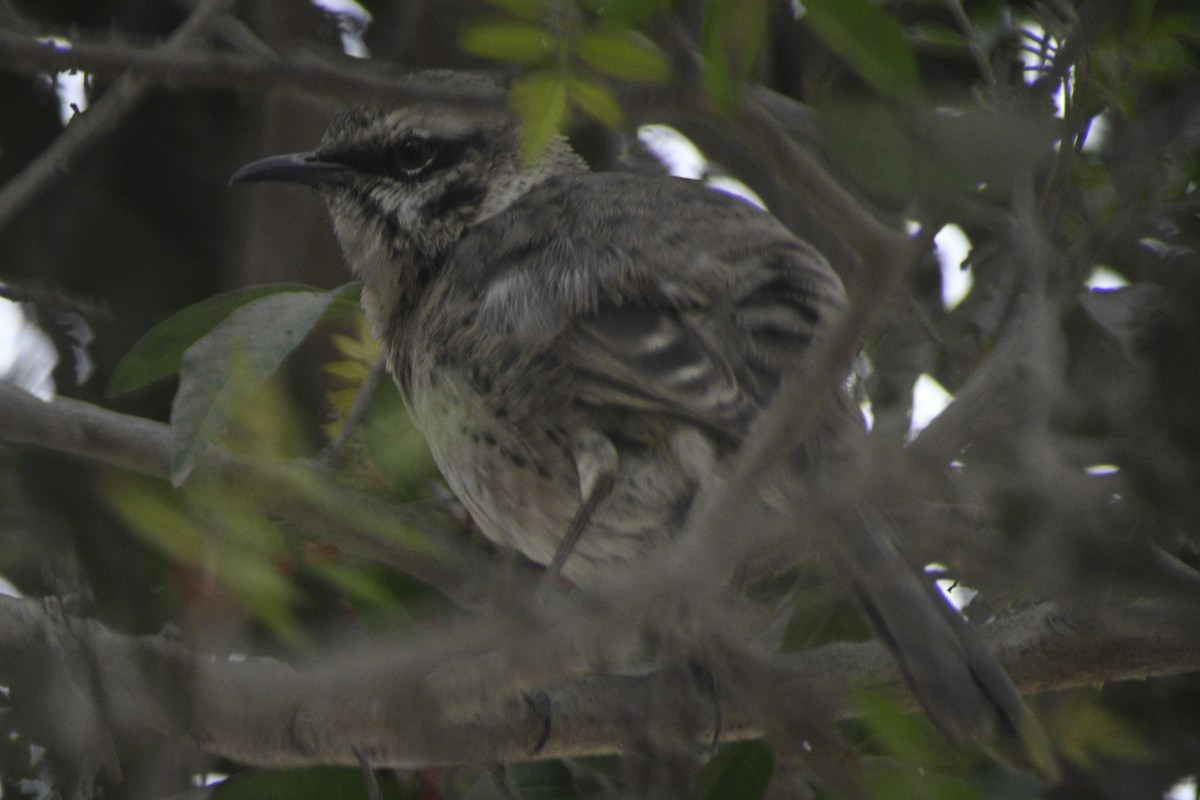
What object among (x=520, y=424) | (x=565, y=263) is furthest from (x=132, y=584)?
(x=565, y=263)

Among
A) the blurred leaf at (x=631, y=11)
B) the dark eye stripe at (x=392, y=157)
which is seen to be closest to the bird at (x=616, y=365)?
the dark eye stripe at (x=392, y=157)

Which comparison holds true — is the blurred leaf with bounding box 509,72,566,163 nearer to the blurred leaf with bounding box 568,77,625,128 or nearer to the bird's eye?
the blurred leaf with bounding box 568,77,625,128

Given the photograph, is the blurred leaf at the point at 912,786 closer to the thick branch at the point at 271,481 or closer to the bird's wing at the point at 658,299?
the thick branch at the point at 271,481

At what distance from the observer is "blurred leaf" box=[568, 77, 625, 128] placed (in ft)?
6.26

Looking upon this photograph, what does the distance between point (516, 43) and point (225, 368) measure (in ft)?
3.23

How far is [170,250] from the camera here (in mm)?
4730

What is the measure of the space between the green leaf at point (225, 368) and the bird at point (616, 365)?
0.54m

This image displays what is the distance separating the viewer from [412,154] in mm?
4098

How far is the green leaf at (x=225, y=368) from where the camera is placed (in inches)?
98.5

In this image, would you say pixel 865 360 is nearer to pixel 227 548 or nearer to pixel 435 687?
pixel 435 687

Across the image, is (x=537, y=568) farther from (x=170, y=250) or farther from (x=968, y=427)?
(x=968, y=427)

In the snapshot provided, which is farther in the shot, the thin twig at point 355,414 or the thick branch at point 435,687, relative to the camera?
the thin twig at point 355,414

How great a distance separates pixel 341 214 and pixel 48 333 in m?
0.85

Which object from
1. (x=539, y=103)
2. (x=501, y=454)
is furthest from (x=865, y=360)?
(x=539, y=103)
